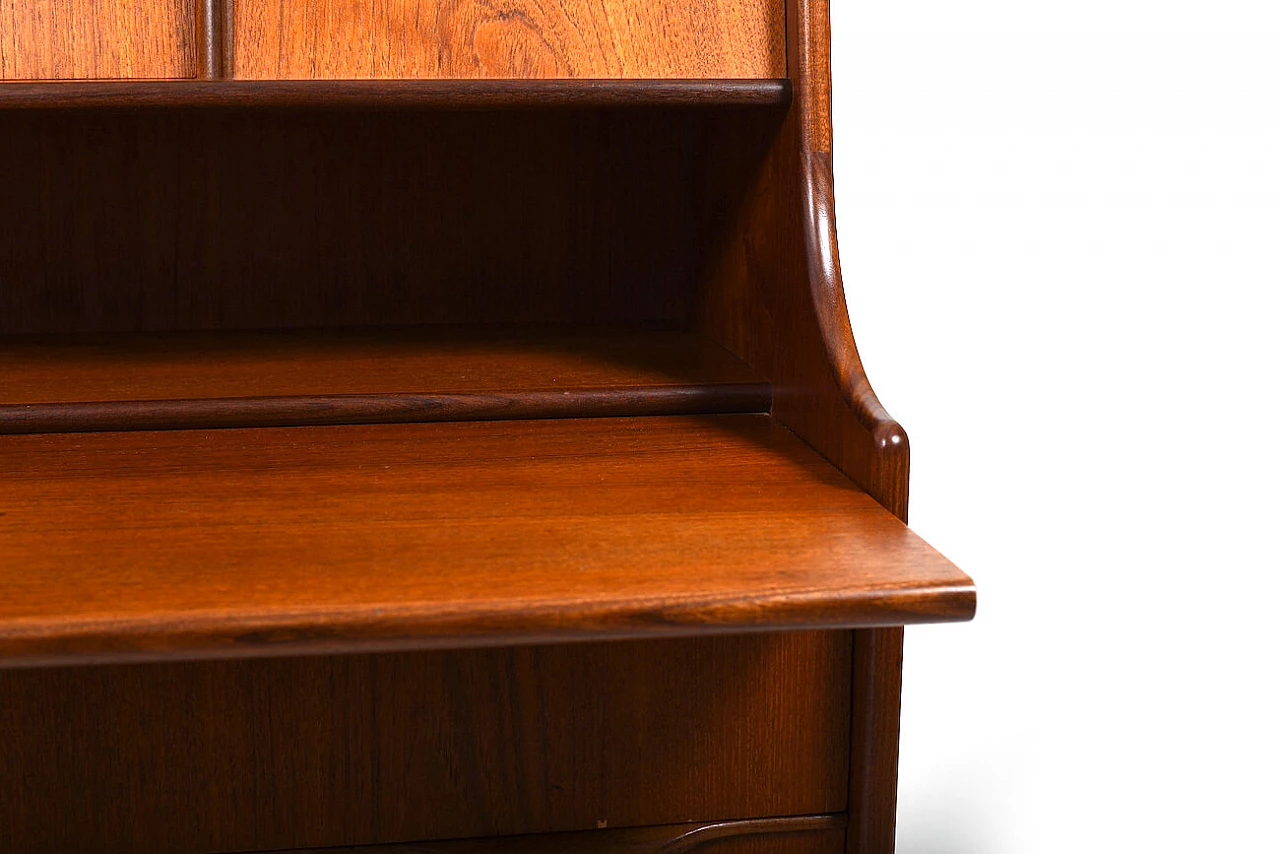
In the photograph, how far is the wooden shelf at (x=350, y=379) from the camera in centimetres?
113

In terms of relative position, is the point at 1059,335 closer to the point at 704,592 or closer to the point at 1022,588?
the point at 1022,588

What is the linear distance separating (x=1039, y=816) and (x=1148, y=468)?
0.46 meters

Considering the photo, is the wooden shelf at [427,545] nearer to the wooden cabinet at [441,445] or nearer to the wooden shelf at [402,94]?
the wooden cabinet at [441,445]

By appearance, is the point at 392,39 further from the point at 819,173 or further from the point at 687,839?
the point at 687,839

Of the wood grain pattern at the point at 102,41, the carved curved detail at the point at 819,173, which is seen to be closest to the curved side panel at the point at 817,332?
the carved curved detail at the point at 819,173

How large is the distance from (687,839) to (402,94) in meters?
0.63

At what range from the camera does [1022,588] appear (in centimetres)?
185

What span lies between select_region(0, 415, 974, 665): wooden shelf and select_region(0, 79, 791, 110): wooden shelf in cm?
25

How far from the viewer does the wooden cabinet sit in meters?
0.79

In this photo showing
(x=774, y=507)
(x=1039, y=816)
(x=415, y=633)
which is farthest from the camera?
(x=1039, y=816)

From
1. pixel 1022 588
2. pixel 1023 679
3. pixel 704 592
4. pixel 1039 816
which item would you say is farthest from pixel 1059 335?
pixel 704 592

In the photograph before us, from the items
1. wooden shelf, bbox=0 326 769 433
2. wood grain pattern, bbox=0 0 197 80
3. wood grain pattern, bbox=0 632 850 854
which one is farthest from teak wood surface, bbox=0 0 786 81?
wood grain pattern, bbox=0 632 850 854

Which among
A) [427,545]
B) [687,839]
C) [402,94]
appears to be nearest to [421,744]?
[687,839]

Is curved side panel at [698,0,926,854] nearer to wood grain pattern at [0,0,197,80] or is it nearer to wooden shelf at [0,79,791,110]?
wooden shelf at [0,79,791,110]
